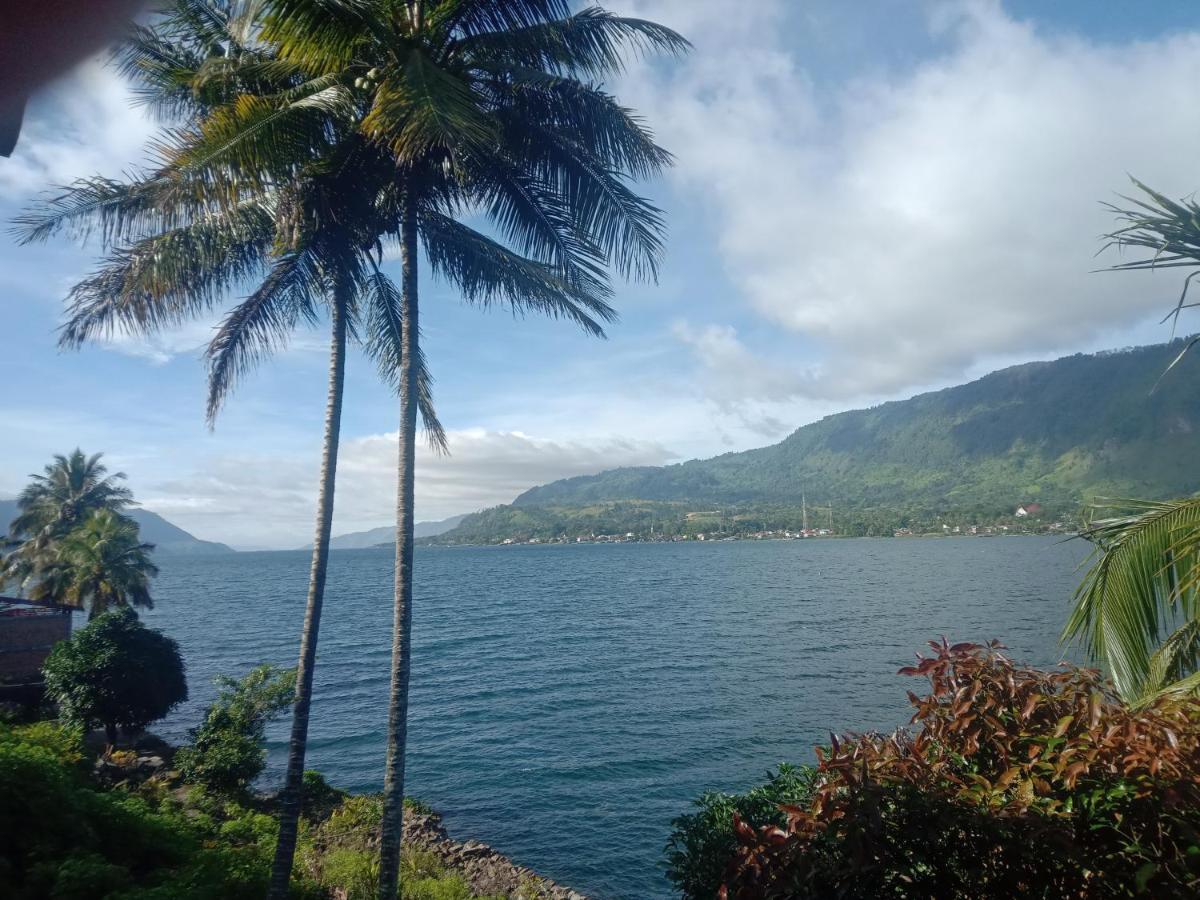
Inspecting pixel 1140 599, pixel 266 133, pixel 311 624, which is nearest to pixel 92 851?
pixel 311 624

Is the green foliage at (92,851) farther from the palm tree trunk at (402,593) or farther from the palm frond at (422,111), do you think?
the palm frond at (422,111)

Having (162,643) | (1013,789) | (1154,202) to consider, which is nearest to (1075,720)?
(1013,789)

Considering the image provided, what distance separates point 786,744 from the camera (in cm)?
2247

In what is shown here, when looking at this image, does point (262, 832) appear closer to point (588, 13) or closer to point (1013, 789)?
point (1013, 789)

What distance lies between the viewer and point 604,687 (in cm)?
3105

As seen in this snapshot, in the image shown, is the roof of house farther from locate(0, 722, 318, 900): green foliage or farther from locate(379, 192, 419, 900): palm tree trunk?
locate(379, 192, 419, 900): palm tree trunk

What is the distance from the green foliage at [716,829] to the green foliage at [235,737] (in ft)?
44.9

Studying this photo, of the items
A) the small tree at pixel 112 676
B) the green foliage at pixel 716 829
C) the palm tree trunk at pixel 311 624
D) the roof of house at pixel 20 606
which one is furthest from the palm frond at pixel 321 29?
the roof of house at pixel 20 606

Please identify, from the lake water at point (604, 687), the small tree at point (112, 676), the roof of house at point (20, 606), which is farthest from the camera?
the roof of house at point (20, 606)

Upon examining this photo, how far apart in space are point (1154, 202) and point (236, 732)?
21.2 meters

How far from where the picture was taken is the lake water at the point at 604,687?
60.7ft

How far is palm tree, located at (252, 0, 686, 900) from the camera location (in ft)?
21.8

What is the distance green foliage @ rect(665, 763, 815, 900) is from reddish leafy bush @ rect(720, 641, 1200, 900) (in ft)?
8.91

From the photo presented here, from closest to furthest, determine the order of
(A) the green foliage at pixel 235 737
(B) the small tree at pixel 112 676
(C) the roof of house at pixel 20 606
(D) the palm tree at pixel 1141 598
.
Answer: (D) the palm tree at pixel 1141 598 → (A) the green foliage at pixel 235 737 → (B) the small tree at pixel 112 676 → (C) the roof of house at pixel 20 606
